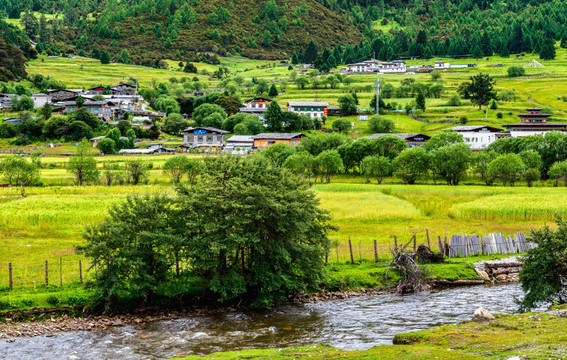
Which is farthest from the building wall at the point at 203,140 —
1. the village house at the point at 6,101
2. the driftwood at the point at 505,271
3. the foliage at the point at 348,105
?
the driftwood at the point at 505,271

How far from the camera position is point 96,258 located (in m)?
30.2

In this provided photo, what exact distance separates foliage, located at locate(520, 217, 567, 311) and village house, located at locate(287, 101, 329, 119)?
113m

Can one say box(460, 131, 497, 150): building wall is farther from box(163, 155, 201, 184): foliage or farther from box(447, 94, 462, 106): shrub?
box(163, 155, 201, 184): foliage

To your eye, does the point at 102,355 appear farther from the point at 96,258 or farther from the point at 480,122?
the point at 480,122

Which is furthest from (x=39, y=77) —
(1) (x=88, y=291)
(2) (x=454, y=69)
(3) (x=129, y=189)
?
(1) (x=88, y=291)

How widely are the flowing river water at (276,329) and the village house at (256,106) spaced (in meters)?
120

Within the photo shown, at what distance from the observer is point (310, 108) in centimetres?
14100

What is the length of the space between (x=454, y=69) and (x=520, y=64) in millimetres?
23937

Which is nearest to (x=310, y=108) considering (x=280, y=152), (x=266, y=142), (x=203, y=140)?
(x=266, y=142)

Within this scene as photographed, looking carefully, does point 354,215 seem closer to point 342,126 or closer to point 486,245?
point 486,245

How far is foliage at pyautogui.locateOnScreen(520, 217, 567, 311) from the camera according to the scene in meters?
27.5

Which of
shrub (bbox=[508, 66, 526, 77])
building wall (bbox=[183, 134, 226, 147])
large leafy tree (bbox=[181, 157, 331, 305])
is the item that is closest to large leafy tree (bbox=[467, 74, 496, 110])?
shrub (bbox=[508, 66, 526, 77])

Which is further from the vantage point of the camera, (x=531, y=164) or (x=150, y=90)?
(x=150, y=90)

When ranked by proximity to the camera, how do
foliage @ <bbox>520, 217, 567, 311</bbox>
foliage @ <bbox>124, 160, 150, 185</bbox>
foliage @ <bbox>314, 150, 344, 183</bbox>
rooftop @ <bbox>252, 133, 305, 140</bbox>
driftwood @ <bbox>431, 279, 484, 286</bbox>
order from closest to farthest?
1. foliage @ <bbox>520, 217, 567, 311</bbox>
2. driftwood @ <bbox>431, 279, 484, 286</bbox>
3. foliage @ <bbox>124, 160, 150, 185</bbox>
4. foliage @ <bbox>314, 150, 344, 183</bbox>
5. rooftop @ <bbox>252, 133, 305, 140</bbox>
